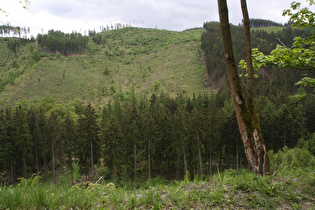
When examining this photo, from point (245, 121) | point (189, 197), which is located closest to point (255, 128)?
point (245, 121)

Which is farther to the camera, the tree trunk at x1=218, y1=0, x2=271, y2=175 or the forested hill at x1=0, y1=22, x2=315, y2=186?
the forested hill at x1=0, y1=22, x2=315, y2=186

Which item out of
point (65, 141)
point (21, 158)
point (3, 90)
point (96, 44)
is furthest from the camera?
point (96, 44)

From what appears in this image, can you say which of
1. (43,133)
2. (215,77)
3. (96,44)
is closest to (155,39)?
(96,44)

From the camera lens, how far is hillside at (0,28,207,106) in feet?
257

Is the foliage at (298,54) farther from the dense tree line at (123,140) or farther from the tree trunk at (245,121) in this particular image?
the dense tree line at (123,140)

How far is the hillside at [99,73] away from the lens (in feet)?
257

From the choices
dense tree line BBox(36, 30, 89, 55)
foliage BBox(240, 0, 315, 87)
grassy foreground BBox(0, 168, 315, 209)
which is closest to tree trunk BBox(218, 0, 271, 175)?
grassy foreground BBox(0, 168, 315, 209)

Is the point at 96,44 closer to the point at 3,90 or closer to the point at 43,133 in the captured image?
the point at 3,90

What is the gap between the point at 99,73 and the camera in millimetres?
105875

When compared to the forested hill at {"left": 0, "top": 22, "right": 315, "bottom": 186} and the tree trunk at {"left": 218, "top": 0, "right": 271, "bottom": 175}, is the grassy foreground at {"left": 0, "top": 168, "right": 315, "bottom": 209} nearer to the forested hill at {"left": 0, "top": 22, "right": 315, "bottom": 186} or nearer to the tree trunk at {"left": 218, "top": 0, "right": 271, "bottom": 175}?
the tree trunk at {"left": 218, "top": 0, "right": 271, "bottom": 175}

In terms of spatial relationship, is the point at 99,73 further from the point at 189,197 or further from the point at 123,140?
the point at 189,197

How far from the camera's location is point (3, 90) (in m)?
74.1

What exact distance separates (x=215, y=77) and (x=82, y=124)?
7315 centimetres

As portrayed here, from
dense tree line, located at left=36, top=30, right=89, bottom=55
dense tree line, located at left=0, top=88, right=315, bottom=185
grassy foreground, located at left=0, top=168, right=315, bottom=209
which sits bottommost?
dense tree line, located at left=0, top=88, right=315, bottom=185
